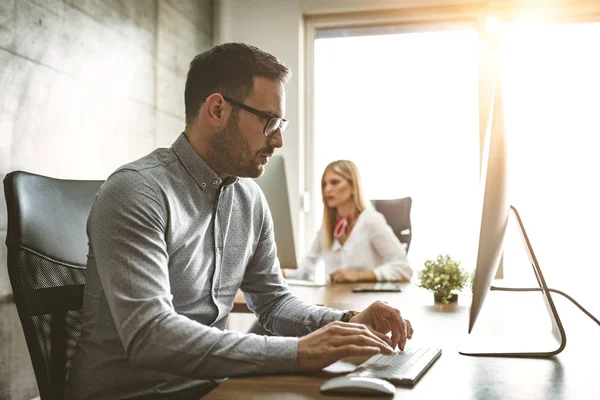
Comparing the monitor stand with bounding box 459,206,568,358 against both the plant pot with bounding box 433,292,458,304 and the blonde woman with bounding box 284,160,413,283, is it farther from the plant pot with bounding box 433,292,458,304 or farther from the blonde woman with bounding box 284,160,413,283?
the blonde woman with bounding box 284,160,413,283

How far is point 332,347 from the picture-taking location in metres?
1.01

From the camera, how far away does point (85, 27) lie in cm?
256

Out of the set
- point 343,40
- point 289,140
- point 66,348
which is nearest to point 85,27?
point 66,348

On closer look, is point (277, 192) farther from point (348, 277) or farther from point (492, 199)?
point (492, 199)

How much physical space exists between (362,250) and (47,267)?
7.74 feet

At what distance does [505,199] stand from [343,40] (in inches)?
147

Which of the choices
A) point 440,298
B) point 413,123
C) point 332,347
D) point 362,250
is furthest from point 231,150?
point 413,123

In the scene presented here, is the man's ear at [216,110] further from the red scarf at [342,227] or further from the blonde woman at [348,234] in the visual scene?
the red scarf at [342,227]

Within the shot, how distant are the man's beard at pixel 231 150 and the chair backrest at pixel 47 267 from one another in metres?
0.35

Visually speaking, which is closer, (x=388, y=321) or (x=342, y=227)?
(x=388, y=321)

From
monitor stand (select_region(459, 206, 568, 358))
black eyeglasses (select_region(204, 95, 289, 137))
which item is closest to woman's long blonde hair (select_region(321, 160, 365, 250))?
black eyeglasses (select_region(204, 95, 289, 137))

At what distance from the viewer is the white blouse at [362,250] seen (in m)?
3.23

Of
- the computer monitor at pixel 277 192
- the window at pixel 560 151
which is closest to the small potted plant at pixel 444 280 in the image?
the computer monitor at pixel 277 192

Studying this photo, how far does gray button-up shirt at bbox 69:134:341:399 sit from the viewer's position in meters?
1.01
